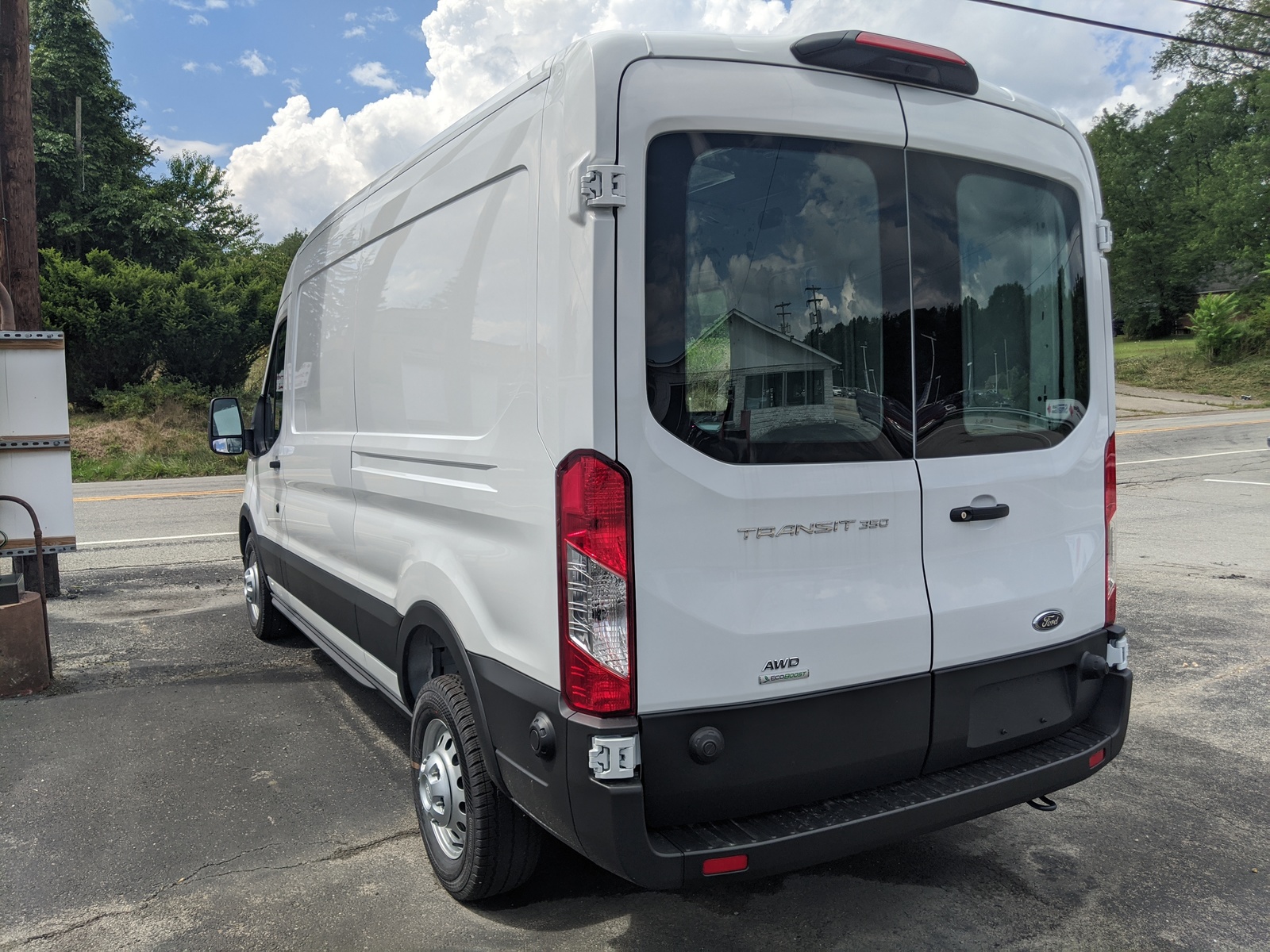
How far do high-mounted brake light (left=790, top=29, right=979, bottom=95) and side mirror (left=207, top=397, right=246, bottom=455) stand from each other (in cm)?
415

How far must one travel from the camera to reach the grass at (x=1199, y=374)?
103ft

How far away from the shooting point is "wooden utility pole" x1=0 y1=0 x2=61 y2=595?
304 inches

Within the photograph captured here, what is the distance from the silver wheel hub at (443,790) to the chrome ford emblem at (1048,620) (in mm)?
1822

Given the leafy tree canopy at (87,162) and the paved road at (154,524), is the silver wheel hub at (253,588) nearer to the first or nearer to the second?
the paved road at (154,524)

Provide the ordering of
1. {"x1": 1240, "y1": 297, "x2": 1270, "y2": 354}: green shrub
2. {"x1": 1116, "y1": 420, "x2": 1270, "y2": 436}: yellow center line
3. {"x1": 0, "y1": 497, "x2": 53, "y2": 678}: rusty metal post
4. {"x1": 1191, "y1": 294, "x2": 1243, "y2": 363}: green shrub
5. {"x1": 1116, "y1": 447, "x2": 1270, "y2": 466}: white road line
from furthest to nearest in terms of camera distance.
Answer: {"x1": 1240, "y1": 297, "x2": 1270, "y2": 354}: green shrub, {"x1": 1191, "y1": 294, "x2": 1243, "y2": 363}: green shrub, {"x1": 1116, "y1": 420, "x2": 1270, "y2": 436}: yellow center line, {"x1": 1116, "y1": 447, "x2": 1270, "y2": 466}: white road line, {"x1": 0, "y1": 497, "x2": 53, "y2": 678}: rusty metal post

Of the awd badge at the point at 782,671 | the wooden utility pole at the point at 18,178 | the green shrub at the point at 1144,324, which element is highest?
the green shrub at the point at 1144,324

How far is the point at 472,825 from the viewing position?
9.58ft

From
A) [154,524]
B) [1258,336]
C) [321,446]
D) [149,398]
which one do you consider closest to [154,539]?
[154,524]

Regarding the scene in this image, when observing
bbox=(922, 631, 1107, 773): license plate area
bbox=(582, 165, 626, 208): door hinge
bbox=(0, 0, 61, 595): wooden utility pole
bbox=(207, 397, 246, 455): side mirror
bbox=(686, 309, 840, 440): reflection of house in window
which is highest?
bbox=(0, 0, 61, 595): wooden utility pole

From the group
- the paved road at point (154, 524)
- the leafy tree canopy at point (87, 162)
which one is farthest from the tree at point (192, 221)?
the paved road at point (154, 524)

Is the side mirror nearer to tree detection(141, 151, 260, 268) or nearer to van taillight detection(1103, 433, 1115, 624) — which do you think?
van taillight detection(1103, 433, 1115, 624)

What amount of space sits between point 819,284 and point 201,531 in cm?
1014

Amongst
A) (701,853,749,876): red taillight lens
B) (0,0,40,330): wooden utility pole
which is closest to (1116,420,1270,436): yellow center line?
(0,0,40,330): wooden utility pole

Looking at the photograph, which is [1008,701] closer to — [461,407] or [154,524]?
[461,407]
